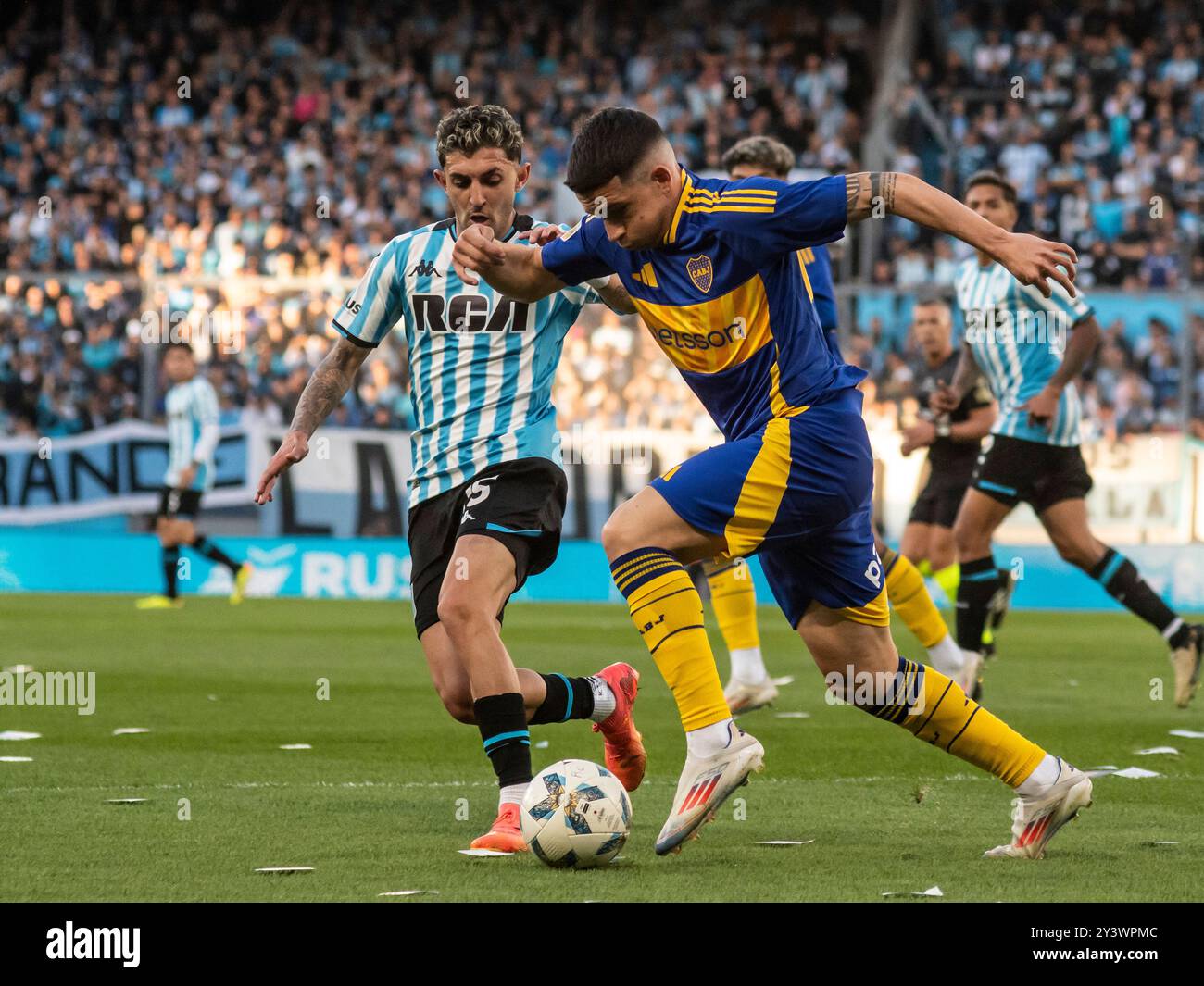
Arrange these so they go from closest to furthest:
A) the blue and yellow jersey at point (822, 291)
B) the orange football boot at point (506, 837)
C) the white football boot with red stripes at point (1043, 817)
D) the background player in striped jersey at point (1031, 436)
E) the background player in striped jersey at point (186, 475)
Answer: the white football boot with red stripes at point (1043, 817) < the orange football boot at point (506, 837) < the blue and yellow jersey at point (822, 291) < the background player in striped jersey at point (1031, 436) < the background player in striped jersey at point (186, 475)

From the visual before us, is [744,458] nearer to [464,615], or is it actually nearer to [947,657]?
[464,615]

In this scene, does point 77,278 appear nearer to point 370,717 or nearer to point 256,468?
point 256,468

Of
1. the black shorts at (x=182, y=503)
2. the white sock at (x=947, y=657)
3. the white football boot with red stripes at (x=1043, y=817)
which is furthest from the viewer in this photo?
the black shorts at (x=182, y=503)

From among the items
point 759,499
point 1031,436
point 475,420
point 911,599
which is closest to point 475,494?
point 475,420

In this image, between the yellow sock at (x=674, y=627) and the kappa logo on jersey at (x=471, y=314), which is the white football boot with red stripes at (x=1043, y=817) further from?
the kappa logo on jersey at (x=471, y=314)

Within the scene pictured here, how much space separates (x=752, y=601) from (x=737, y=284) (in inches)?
164

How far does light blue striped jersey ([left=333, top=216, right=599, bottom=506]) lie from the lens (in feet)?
19.0

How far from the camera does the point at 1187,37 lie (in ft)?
82.3

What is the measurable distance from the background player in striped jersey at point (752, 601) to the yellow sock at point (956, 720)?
9.50 ft

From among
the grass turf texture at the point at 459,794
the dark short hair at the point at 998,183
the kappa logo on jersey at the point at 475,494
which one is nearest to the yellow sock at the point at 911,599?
the grass turf texture at the point at 459,794

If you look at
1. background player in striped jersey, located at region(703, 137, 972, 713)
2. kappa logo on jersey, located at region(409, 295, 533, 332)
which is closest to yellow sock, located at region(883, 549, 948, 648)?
background player in striped jersey, located at region(703, 137, 972, 713)

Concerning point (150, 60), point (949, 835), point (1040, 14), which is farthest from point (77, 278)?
point (949, 835)

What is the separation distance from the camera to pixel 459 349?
589cm

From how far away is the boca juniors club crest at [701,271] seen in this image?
4.78 metres
